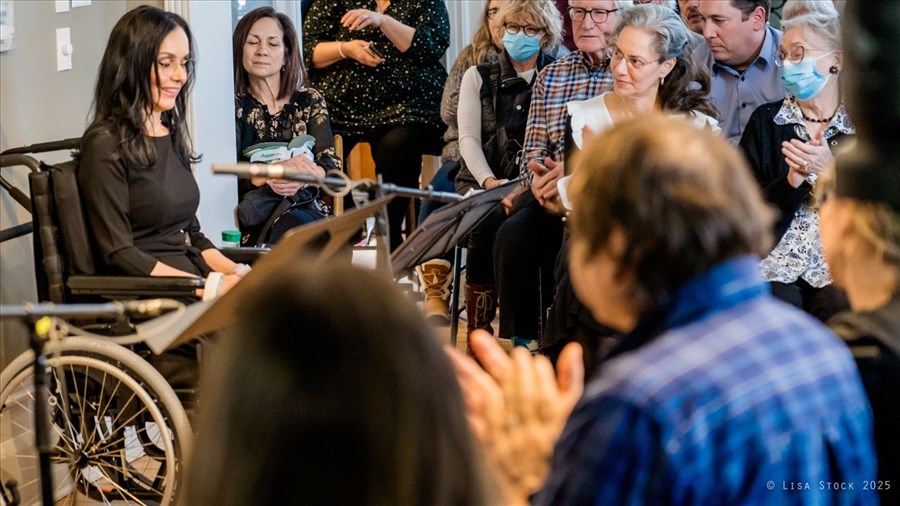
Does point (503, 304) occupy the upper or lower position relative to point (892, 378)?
lower

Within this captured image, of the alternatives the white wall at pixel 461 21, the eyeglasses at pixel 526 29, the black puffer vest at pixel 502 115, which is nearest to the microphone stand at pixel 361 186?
the black puffer vest at pixel 502 115

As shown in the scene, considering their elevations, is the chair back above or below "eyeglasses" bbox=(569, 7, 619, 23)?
below

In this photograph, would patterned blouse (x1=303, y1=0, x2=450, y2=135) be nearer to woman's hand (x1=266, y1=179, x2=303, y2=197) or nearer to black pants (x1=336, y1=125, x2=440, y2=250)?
black pants (x1=336, y1=125, x2=440, y2=250)

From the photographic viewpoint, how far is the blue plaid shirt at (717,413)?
1.25 m

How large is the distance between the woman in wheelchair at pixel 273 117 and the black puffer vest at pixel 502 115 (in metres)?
0.61

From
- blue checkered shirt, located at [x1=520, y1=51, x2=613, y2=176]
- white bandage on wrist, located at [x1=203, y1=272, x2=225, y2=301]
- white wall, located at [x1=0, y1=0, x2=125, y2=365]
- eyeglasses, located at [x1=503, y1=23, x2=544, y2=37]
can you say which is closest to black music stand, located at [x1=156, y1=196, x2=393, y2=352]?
white bandage on wrist, located at [x1=203, y1=272, x2=225, y2=301]

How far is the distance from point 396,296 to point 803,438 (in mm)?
632

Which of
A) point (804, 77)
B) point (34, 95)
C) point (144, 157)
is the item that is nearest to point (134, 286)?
point (144, 157)

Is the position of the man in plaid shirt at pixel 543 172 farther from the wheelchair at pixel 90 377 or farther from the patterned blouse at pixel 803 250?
the wheelchair at pixel 90 377

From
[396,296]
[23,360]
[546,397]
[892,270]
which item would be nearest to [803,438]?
[546,397]

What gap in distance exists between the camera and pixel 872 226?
1584 mm

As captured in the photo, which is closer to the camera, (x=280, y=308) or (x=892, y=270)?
(x=280, y=308)

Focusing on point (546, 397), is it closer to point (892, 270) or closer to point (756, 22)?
point (892, 270)

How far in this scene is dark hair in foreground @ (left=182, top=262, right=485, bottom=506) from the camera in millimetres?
832
